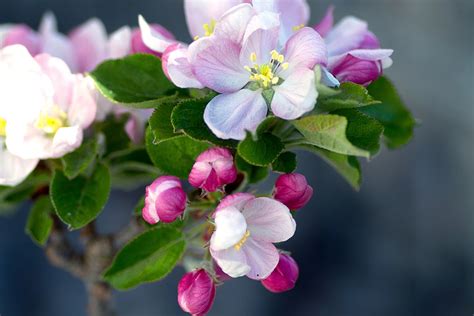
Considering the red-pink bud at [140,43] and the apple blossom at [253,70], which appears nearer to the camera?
the apple blossom at [253,70]

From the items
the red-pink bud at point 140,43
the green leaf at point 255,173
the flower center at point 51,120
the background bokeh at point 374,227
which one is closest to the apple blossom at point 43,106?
the flower center at point 51,120

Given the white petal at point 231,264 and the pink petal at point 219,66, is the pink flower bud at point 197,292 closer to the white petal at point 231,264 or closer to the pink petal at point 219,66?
the white petal at point 231,264

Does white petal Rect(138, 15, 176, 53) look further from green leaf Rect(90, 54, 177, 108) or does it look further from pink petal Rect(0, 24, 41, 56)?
pink petal Rect(0, 24, 41, 56)

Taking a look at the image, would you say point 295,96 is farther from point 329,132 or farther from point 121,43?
point 121,43

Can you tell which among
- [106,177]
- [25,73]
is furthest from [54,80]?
[106,177]

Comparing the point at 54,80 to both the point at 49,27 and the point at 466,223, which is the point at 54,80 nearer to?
the point at 49,27

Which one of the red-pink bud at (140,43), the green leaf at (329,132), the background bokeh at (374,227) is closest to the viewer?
the green leaf at (329,132)

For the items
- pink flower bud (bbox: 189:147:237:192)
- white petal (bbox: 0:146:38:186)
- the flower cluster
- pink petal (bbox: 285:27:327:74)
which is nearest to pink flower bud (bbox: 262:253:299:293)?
the flower cluster

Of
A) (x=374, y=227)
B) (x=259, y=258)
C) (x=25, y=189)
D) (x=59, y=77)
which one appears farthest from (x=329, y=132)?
(x=374, y=227)
